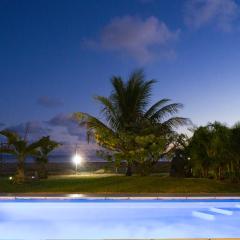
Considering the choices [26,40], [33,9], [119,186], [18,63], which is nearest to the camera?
[119,186]

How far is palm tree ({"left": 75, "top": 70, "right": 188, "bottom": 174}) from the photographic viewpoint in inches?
688

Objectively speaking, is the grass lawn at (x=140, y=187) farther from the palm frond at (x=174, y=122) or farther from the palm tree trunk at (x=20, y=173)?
the palm frond at (x=174, y=122)

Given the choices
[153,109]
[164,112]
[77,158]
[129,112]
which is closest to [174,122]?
[164,112]

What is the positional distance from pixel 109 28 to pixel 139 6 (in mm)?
1917

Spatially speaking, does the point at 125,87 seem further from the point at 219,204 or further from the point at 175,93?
the point at 219,204

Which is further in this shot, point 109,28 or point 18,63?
point 18,63

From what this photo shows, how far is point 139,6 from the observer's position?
16.4m

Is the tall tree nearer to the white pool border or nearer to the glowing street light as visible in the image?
the white pool border

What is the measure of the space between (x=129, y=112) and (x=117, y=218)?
25.8 ft

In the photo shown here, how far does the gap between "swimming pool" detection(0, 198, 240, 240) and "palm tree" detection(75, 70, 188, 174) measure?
19.9 feet

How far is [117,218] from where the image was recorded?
10.3 meters

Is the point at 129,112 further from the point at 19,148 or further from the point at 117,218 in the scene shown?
the point at 117,218

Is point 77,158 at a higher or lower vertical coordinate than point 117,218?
higher

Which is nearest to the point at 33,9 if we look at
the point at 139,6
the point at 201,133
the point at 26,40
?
the point at 26,40
